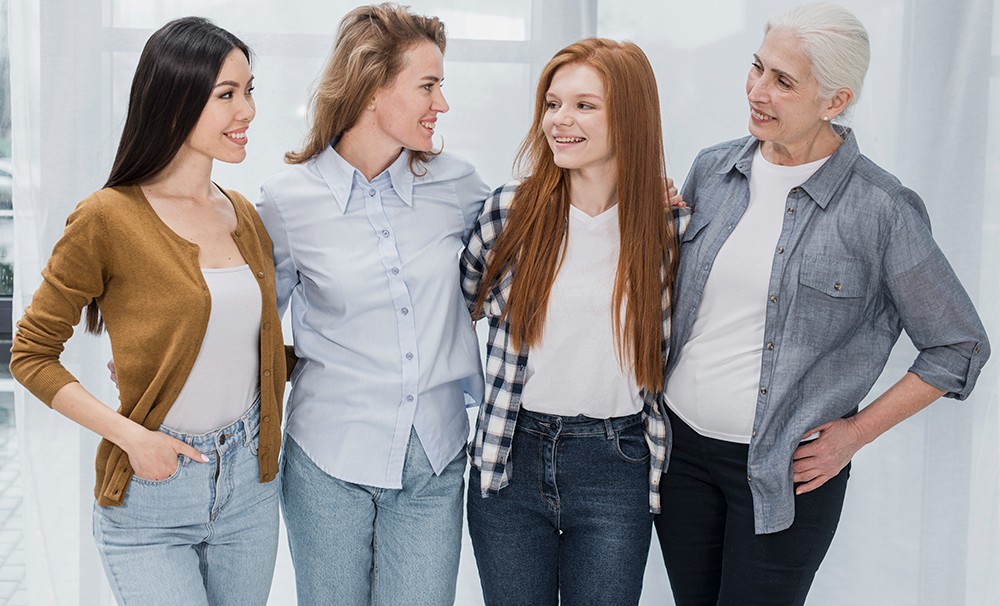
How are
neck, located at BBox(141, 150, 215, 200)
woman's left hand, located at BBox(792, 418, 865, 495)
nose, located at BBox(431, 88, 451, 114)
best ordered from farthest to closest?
nose, located at BBox(431, 88, 451, 114), woman's left hand, located at BBox(792, 418, 865, 495), neck, located at BBox(141, 150, 215, 200)

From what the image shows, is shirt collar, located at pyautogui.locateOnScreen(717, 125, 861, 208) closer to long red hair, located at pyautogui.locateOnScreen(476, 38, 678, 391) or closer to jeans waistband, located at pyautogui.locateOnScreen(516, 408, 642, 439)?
long red hair, located at pyautogui.locateOnScreen(476, 38, 678, 391)

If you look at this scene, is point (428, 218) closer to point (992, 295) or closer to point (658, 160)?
point (658, 160)

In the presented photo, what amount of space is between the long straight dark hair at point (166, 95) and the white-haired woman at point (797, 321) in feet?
3.28

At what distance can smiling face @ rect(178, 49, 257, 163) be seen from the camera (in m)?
1.63

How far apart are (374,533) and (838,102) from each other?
1.27m

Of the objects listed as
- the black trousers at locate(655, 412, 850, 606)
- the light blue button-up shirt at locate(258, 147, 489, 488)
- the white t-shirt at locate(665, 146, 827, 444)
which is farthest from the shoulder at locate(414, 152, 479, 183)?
the black trousers at locate(655, 412, 850, 606)

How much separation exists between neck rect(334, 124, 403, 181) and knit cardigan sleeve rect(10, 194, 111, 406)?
0.52m

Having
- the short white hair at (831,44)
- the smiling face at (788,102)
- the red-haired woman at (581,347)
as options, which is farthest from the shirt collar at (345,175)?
the short white hair at (831,44)

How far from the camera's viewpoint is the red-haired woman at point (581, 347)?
178 cm

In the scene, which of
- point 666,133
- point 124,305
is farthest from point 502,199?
point 666,133

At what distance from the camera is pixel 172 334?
157 centimetres

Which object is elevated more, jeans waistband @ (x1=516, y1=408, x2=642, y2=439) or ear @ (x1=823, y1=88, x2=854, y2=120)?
ear @ (x1=823, y1=88, x2=854, y2=120)

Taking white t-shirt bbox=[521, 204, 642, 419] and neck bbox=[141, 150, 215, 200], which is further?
white t-shirt bbox=[521, 204, 642, 419]

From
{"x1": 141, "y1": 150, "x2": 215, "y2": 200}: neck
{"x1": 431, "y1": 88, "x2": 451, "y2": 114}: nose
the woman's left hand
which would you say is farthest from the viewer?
{"x1": 431, "y1": 88, "x2": 451, "y2": 114}: nose
